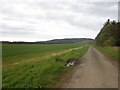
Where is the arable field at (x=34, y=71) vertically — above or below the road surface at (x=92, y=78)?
below

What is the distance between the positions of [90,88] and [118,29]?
67.9m

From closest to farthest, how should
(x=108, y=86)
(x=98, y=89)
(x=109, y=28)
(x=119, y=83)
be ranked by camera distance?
(x=98, y=89) < (x=108, y=86) < (x=119, y=83) < (x=109, y=28)

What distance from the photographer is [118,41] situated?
2810 inches

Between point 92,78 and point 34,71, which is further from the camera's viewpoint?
point 34,71

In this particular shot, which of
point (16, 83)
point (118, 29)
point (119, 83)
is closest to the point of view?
point (119, 83)

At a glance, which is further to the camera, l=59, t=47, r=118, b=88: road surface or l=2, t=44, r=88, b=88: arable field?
l=2, t=44, r=88, b=88: arable field

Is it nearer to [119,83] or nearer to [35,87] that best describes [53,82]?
[35,87]

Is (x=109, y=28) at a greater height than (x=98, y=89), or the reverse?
(x=109, y=28)

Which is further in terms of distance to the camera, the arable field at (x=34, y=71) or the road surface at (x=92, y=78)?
the arable field at (x=34, y=71)

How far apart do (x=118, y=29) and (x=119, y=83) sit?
66.3 m

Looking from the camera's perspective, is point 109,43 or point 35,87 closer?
point 35,87

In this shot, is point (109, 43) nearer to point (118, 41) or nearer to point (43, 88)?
point (118, 41)

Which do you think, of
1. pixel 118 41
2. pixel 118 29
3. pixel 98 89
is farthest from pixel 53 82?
pixel 118 29

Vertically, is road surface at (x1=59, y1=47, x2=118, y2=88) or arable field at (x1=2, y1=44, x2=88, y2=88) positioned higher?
road surface at (x1=59, y1=47, x2=118, y2=88)
